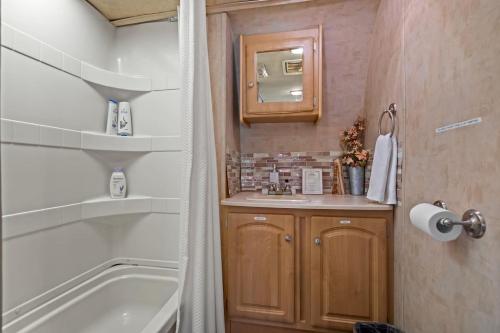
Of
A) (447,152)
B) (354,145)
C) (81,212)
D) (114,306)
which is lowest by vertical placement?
(114,306)

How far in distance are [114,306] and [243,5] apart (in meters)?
2.28

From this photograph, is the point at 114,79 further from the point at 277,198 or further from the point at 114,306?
the point at 114,306

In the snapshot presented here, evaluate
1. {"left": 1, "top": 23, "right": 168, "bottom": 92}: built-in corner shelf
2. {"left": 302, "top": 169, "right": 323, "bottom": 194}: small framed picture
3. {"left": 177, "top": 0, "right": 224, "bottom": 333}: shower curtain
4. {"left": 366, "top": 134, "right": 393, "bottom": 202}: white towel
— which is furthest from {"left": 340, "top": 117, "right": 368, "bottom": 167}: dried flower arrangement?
{"left": 1, "top": 23, "right": 168, "bottom": 92}: built-in corner shelf

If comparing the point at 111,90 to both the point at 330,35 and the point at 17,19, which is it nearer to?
the point at 17,19

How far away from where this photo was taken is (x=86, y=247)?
1.52 m

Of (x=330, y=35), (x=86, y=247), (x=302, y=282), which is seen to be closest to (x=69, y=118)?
(x=86, y=247)

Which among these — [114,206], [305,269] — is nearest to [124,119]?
[114,206]

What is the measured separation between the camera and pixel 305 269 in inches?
55.9

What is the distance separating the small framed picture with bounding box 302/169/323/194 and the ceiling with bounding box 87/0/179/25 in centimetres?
158

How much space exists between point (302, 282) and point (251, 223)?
471mm

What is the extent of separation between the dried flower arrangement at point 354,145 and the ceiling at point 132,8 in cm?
157

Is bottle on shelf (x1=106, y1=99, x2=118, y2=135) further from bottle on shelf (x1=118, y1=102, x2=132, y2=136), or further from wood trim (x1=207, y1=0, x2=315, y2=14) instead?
wood trim (x1=207, y1=0, x2=315, y2=14)

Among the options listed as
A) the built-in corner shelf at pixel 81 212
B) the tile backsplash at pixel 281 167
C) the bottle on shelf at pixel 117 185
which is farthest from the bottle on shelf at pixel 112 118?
the tile backsplash at pixel 281 167

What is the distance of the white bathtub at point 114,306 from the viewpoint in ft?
3.92
